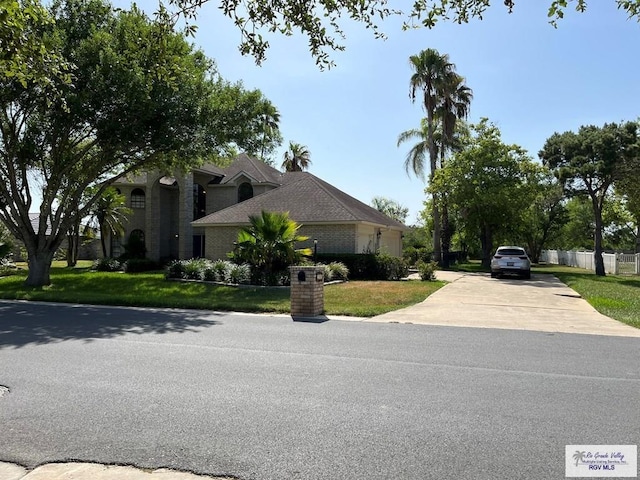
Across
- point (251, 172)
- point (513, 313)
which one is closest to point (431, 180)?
point (251, 172)

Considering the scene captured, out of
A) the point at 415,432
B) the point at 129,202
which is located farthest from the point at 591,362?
the point at 129,202

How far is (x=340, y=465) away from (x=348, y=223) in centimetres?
2181

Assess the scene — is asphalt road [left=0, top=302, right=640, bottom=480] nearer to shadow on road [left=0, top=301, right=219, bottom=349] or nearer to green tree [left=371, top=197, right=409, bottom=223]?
shadow on road [left=0, top=301, right=219, bottom=349]

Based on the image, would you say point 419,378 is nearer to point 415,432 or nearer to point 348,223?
point 415,432

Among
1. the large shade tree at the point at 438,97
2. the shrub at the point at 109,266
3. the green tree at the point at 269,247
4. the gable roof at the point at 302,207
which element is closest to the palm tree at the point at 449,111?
the large shade tree at the point at 438,97

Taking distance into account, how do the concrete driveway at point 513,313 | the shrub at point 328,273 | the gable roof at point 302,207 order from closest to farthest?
the concrete driveway at point 513,313
the shrub at point 328,273
the gable roof at point 302,207

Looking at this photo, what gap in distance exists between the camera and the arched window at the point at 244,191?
110 feet

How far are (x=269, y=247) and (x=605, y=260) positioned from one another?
26.2 meters

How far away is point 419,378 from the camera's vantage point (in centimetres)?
629

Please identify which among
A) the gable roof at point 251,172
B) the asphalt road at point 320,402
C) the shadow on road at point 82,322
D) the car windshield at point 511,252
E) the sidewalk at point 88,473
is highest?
the gable roof at point 251,172

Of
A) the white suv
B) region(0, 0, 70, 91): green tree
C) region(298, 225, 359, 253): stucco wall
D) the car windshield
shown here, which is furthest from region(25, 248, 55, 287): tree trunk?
the car windshield

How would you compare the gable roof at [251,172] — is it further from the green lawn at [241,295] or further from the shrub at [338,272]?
the shrub at [338,272]

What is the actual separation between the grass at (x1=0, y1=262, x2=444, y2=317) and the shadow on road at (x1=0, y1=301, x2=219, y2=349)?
3.64 ft

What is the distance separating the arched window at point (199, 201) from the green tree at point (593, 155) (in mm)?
21818
